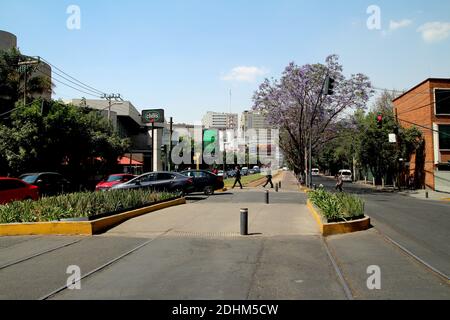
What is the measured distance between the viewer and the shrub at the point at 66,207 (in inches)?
446

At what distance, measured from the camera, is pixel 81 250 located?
877cm

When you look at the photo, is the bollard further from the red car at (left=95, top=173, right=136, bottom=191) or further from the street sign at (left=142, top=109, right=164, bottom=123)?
the street sign at (left=142, top=109, right=164, bottom=123)

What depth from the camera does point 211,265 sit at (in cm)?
729

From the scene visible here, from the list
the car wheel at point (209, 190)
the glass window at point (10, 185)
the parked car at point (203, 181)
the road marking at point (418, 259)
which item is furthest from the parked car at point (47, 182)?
the road marking at point (418, 259)

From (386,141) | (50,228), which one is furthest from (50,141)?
(386,141)

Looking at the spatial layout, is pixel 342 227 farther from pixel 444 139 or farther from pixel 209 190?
pixel 444 139

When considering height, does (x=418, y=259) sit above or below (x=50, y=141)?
below

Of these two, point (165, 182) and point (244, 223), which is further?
point (165, 182)

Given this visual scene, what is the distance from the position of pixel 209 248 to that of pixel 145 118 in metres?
43.8

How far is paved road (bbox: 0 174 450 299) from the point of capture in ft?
18.9

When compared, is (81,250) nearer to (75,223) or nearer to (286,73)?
(75,223)

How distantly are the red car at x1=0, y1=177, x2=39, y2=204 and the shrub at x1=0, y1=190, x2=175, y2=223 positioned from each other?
3.56 m

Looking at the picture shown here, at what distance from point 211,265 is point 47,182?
15.7 meters

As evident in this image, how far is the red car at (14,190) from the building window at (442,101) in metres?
34.9
